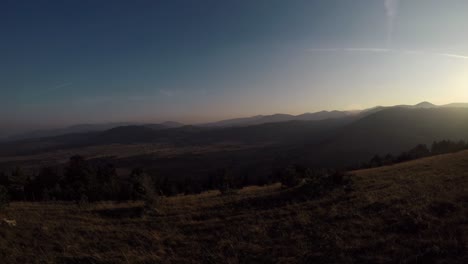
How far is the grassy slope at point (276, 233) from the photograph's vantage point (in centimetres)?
673

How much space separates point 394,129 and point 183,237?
15157 cm

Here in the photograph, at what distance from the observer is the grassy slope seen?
6.73 meters

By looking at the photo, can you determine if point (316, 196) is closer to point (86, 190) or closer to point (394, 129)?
point (86, 190)

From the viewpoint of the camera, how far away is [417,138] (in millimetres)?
122062

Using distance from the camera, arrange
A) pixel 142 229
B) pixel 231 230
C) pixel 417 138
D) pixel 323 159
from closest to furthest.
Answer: pixel 231 230, pixel 142 229, pixel 323 159, pixel 417 138

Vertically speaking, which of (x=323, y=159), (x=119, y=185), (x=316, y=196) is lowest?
(x=323, y=159)

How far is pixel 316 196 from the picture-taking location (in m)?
15.0

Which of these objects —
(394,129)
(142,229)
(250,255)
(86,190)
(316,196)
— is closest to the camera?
(250,255)

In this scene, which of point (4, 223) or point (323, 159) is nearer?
point (4, 223)

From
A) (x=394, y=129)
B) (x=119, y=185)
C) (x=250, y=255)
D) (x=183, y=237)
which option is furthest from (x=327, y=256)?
(x=394, y=129)

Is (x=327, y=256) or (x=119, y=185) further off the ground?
(x=327, y=256)

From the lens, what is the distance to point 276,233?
349 inches

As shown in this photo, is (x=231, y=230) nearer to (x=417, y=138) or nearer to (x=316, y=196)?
(x=316, y=196)

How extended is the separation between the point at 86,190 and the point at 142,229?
2967 cm
